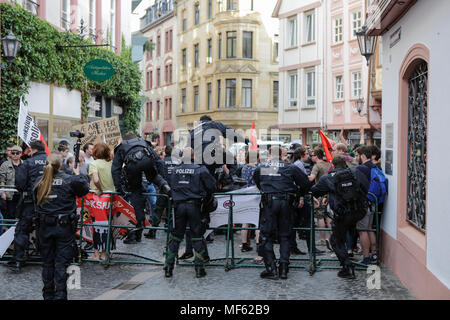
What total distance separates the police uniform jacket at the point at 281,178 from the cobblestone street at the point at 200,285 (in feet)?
4.14

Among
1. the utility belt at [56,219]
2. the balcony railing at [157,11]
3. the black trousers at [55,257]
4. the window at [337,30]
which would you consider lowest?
the black trousers at [55,257]

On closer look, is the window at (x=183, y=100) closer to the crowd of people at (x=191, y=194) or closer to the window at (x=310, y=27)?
the window at (x=310, y=27)

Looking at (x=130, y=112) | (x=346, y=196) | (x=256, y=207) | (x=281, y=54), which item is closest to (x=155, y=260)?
(x=256, y=207)

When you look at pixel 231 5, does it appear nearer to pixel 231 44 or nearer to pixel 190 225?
pixel 231 44

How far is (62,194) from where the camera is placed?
6555 millimetres

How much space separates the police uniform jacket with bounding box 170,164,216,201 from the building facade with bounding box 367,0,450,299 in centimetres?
278

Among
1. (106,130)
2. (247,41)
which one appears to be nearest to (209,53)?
(247,41)

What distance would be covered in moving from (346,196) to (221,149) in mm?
2745

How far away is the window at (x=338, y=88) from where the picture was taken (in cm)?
3037

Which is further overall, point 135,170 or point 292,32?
point 292,32

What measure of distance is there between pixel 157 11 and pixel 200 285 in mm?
51206

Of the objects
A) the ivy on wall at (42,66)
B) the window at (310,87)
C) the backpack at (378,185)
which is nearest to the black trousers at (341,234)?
the backpack at (378,185)

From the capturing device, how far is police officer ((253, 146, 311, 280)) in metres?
8.12

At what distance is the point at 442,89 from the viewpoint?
20.2 feet
